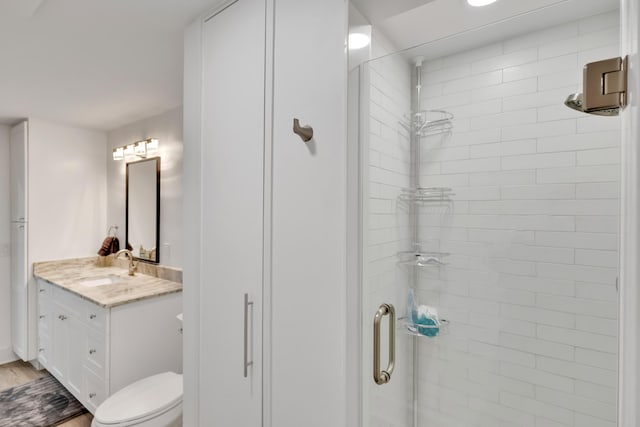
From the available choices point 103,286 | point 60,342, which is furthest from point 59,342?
point 103,286

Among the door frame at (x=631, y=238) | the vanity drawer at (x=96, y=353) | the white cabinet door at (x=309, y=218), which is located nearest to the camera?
the door frame at (x=631, y=238)

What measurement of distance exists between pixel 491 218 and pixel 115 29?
1882mm

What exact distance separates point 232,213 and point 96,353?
71.7 inches

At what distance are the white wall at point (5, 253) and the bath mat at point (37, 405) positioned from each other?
30.4 inches

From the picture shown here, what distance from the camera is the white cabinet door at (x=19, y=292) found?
3.17m

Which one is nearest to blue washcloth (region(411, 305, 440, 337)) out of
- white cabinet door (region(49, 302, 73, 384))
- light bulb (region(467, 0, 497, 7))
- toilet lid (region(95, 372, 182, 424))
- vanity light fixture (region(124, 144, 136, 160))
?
light bulb (region(467, 0, 497, 7))

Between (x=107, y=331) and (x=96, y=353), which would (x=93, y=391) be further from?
(x=107, y=331)

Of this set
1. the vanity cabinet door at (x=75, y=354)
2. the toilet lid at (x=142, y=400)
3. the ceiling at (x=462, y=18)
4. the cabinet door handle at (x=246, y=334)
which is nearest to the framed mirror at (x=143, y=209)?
the vanity cabinet door at (x=75, y=354)

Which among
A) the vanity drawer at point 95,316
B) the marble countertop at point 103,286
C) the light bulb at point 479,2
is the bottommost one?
the vanity drawer at point 95,316

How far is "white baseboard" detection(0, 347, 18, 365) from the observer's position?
3.41 metres

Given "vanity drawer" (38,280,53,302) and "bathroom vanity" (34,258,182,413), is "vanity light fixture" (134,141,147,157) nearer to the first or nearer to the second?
"bathroom vanity" (34,258,182,413)

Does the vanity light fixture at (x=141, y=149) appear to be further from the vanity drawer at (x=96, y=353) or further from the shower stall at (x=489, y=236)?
the shower stall at (x=489, y=236)

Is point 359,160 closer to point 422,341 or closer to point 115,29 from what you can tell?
point 422,341

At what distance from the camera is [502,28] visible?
3.20ft
